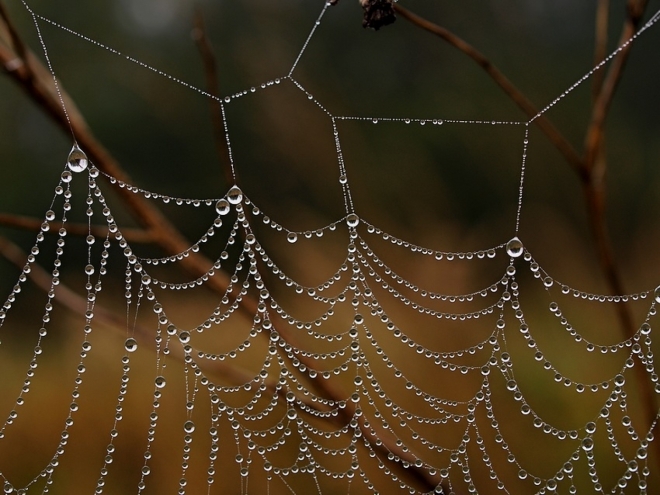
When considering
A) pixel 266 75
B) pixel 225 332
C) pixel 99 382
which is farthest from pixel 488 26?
pixel 99 382

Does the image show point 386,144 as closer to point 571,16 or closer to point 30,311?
point 571,16

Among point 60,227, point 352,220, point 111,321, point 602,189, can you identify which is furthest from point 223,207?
point 602,189

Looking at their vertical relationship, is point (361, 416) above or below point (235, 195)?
below

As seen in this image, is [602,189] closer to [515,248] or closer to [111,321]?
[515,248]

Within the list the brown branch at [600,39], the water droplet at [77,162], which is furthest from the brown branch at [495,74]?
the water droplet at [77,162]

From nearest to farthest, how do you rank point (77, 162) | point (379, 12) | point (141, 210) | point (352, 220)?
point (379, 12)
point (77, 162)
point (352, 220)
point (141, 210)

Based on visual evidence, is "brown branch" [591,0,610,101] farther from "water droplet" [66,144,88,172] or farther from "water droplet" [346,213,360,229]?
"water droplet" [66,144,88,172]

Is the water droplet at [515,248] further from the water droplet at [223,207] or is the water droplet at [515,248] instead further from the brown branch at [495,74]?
the water droplet at [223,207]
